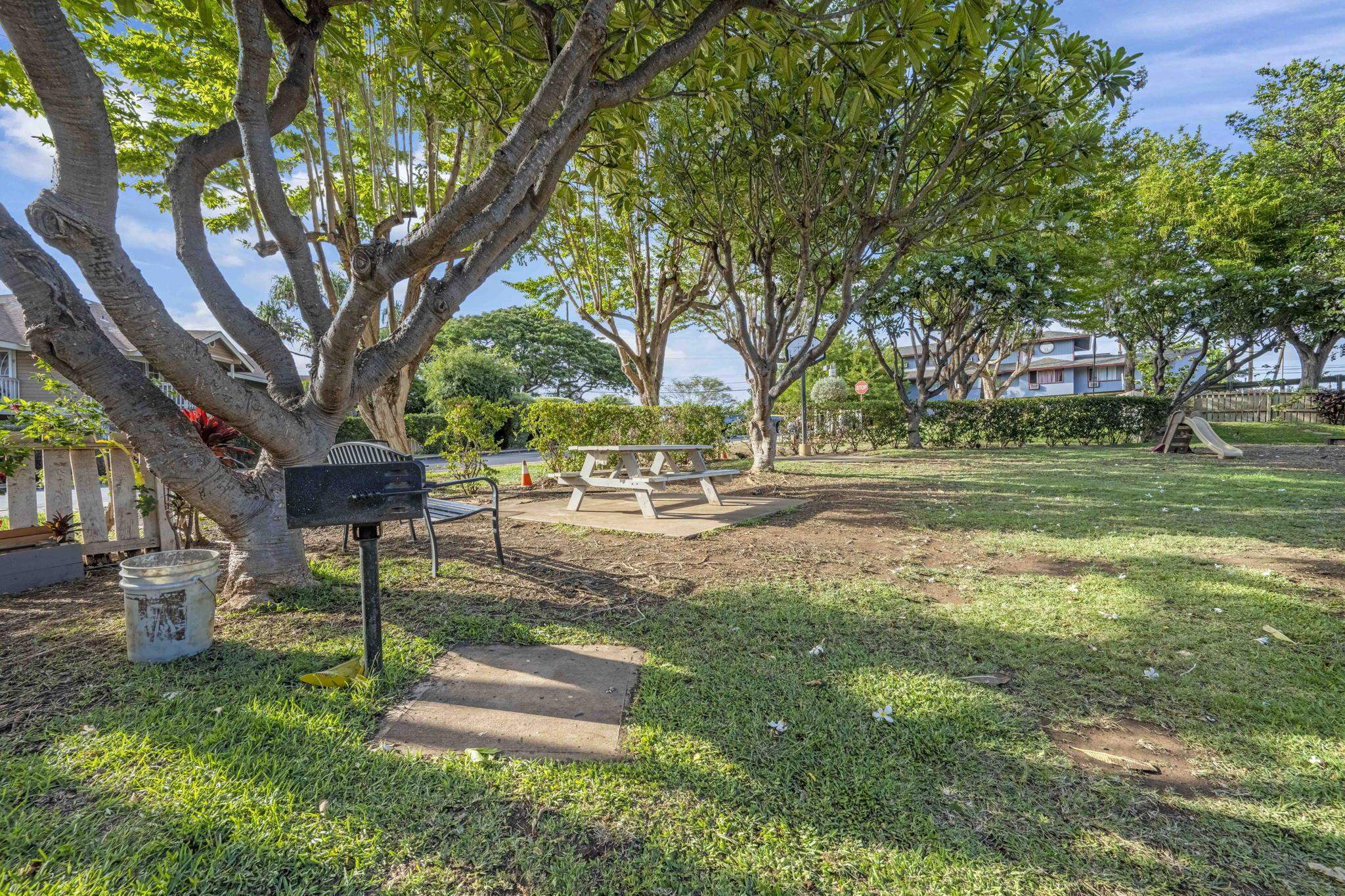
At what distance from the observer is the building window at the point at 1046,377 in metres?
49.5

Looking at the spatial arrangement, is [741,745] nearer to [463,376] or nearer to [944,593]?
[944,593]

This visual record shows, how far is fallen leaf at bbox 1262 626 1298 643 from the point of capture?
2639mm

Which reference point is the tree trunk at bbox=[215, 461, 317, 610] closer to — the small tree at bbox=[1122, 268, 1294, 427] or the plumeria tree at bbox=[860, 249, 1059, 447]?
the plumeria tree at bbox=[860, 249, 1059, 447]

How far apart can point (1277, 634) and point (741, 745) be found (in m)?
2.87

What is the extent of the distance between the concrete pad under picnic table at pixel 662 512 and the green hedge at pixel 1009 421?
390 inches

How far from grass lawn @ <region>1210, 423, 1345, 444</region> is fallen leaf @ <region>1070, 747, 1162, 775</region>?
18384mm

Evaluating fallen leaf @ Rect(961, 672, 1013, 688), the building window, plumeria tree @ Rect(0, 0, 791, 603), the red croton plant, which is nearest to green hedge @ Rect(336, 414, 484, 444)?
the red croton plant

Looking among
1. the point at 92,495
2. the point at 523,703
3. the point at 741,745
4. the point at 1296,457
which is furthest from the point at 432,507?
the point at 1296,457

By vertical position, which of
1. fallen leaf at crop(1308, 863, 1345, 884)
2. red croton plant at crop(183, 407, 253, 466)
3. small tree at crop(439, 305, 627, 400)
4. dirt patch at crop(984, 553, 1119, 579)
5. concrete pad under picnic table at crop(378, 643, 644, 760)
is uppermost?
small tree at crop(439, 305, 627, 400)

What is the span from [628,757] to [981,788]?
3.62 ft

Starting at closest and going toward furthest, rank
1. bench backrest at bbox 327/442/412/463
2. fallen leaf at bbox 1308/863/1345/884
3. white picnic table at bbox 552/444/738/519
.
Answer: fallen leaf at bbox 1308/863/1345/884 < bench backrest at bbox 327/442/412/463 < white picnic table at bbox 552/444/738/519

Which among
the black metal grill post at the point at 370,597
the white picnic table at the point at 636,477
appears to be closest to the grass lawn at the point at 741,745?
the black metal grill post at the point at 370,597

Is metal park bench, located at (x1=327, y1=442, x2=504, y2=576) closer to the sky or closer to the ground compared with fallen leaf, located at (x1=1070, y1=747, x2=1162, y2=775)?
closer to the sky

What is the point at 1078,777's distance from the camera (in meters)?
1.72
